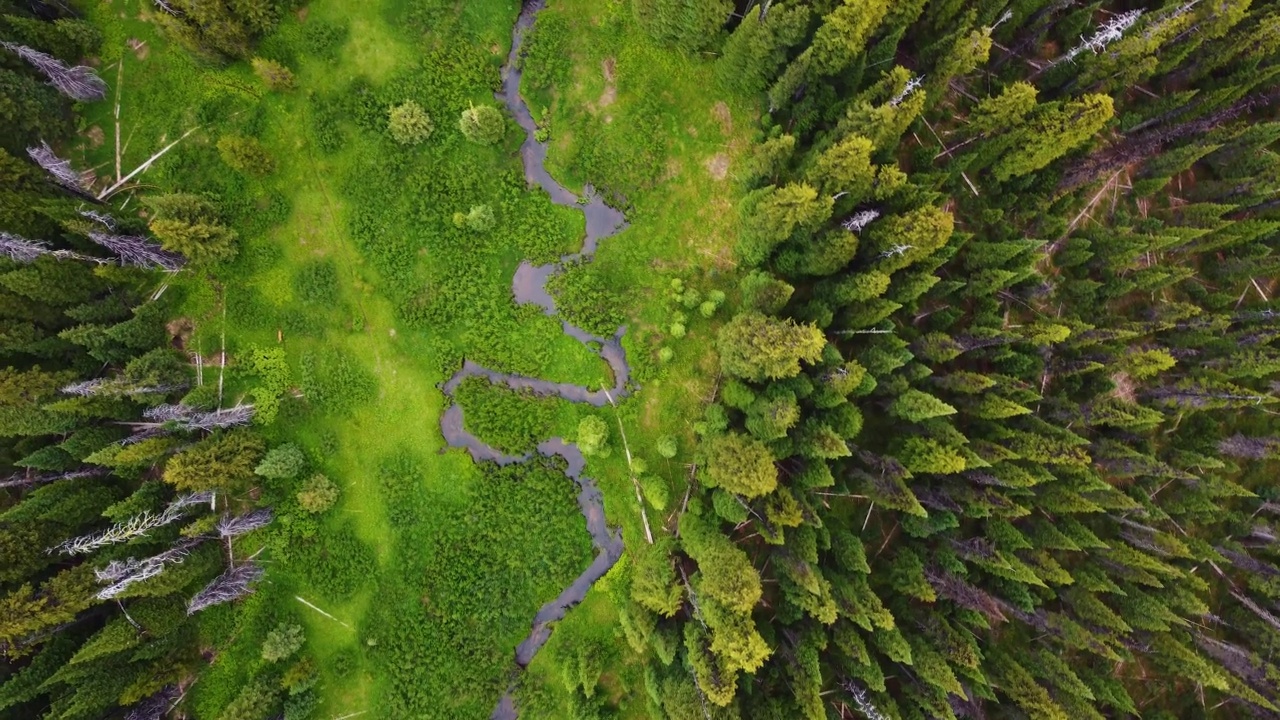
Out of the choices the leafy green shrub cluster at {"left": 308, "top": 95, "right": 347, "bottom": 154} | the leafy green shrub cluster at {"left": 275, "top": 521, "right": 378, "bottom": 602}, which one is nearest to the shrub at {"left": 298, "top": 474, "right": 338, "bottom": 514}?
the leafy green shrub cluster at {"left": 275, "top": 521, "right": 378, "bottom": 602}

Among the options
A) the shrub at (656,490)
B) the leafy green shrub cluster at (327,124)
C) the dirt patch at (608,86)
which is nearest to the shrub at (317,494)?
the shrub at (656,490)

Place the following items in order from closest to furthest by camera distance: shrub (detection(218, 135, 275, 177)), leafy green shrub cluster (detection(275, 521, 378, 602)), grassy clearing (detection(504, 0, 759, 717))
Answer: shrub (detection(218, 135, 275, 177)) → leafy green shrub cluster (detection(275, 521, 378, 602)) → grassy clearing (detection(504, 0, 759, 717))

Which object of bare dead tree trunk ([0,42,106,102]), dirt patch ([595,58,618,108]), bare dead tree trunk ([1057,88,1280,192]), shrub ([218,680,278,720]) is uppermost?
bare dead tree trunk ([1057,88,1280,192])

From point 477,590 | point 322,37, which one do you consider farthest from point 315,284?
point 477,590

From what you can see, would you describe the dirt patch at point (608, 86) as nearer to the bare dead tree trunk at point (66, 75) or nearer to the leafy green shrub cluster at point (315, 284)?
the leafy green shrub cluster at point (315, 284)

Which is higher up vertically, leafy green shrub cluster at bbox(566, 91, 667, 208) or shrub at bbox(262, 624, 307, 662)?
leafy green shrub cluster at bbox(566, 91, 667, 208)

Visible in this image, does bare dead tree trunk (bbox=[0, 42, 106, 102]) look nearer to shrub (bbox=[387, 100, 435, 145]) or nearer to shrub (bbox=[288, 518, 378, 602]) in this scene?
shrub (bbox=[387, 100, 435, 145])

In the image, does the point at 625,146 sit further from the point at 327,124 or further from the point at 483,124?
the point at 327,124
